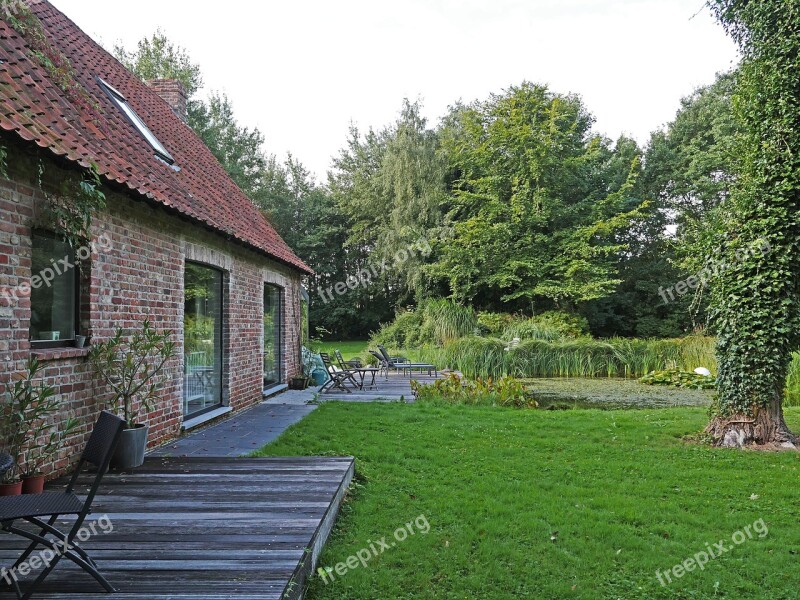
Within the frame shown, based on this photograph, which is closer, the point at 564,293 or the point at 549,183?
the point at 564,293

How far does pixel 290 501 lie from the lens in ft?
12.6

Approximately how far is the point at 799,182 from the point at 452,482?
202 inches

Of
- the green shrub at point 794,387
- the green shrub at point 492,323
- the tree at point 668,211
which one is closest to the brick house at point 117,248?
the green shrub at point 794,387

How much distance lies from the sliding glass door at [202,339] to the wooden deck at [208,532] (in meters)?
2.37

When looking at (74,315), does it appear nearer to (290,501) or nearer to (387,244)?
(290,501)

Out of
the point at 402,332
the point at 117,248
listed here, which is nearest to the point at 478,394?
the point at 117,248

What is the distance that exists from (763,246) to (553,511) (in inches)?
169

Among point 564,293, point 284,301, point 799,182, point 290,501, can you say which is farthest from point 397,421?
point 564,293

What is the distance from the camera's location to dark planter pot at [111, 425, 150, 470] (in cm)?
468

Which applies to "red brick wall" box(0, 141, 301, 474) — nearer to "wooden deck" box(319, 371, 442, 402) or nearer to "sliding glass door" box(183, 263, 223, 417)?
"sliding glass door" box(183, 263, 223, 417)

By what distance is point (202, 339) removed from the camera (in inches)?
298

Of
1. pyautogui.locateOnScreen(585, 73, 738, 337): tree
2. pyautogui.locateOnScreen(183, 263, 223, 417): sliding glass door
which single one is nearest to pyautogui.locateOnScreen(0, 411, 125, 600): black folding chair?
pyautogui.locateOnScreen(183, 263, 223, 417): sliding glass door

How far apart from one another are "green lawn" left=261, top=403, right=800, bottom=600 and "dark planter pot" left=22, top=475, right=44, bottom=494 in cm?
212

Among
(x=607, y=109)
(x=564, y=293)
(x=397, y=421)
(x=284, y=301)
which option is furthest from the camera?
(x=607, y=109)
